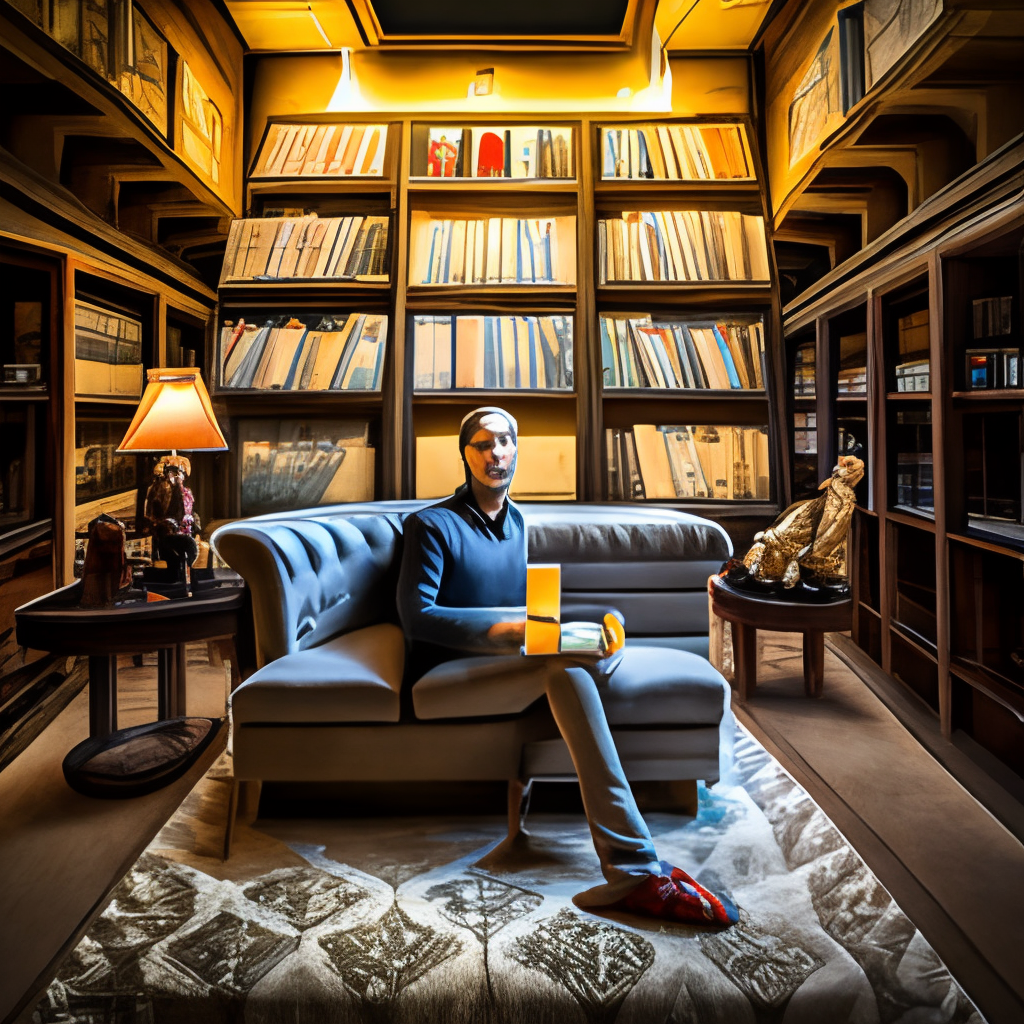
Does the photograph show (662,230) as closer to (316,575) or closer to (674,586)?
(674,586)

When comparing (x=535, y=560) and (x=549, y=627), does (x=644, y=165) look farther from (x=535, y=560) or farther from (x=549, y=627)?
(x=549, y=627)

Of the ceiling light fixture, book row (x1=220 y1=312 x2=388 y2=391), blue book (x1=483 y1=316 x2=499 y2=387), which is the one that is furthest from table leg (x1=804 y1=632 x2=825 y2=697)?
the ceiling light fixture

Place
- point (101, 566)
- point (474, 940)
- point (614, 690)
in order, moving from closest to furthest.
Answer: point (474, 940) < point (614, 690) < point (101, 566)

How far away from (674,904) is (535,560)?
1.12 m

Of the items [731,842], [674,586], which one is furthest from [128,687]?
[731,842]

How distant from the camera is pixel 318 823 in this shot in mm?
1826

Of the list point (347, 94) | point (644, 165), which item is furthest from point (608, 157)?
point (347, 94)

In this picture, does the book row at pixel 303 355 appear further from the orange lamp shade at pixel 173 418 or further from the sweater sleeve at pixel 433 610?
the sweater sleeve at pixel 433 610

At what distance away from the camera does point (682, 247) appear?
3.31m

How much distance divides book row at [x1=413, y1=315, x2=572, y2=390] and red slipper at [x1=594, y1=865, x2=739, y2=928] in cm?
219

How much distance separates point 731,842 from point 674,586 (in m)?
0.79

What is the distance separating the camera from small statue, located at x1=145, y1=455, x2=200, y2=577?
7.45ft

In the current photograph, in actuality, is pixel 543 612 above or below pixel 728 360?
below

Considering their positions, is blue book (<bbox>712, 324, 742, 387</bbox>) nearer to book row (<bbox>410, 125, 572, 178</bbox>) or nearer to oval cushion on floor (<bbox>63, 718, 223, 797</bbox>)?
book row (<bbox>410, 125, 572, 178</bbox>)
